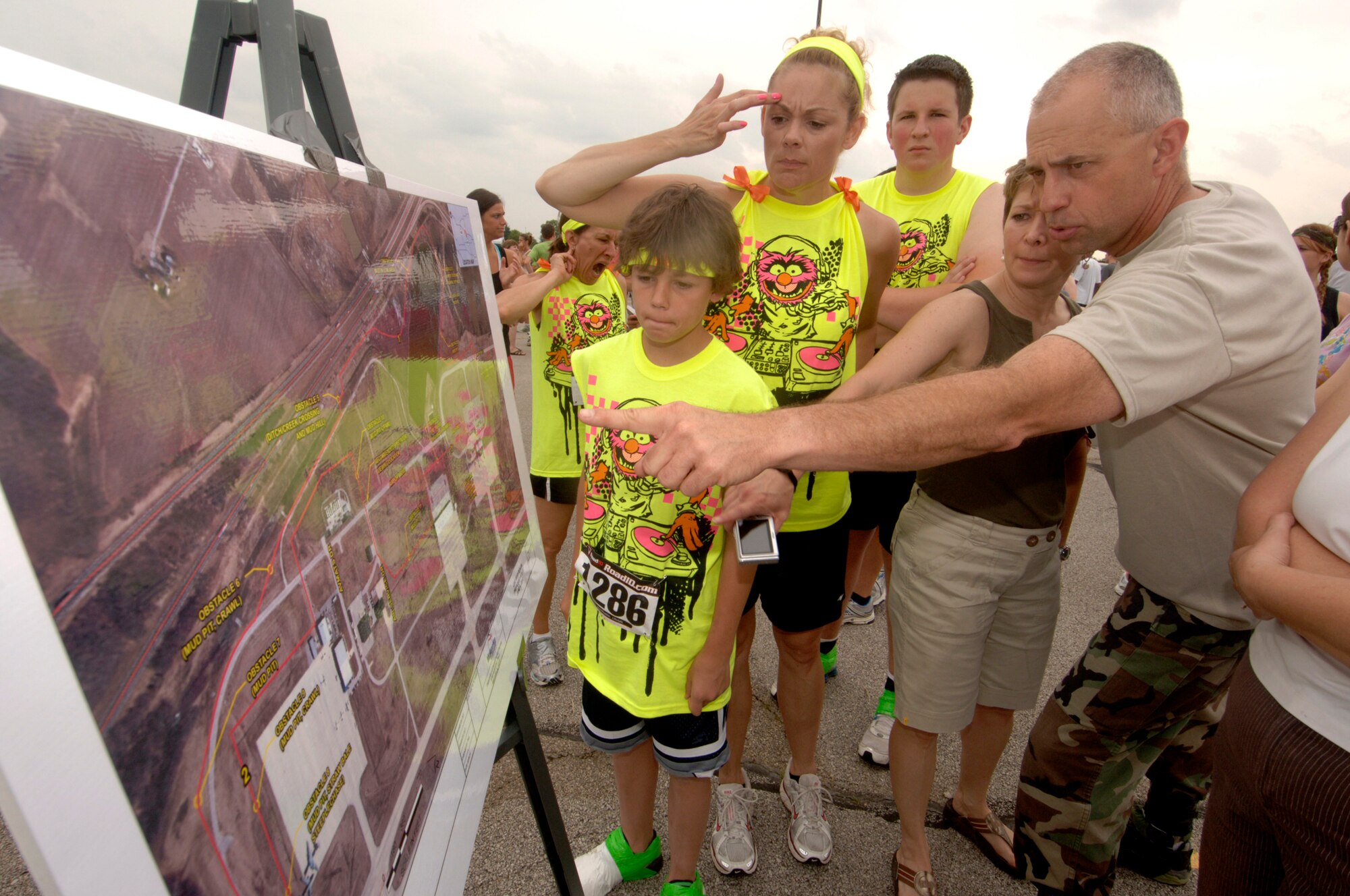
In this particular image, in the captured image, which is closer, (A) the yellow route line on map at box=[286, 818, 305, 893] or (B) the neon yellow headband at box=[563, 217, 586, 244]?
(A) the yellow route line on map at box=[286, 818, 305, 893]

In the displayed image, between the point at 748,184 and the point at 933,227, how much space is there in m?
0.89

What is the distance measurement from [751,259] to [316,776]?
1452 mm

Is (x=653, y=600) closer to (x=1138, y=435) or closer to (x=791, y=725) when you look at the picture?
(x=791, y=725)

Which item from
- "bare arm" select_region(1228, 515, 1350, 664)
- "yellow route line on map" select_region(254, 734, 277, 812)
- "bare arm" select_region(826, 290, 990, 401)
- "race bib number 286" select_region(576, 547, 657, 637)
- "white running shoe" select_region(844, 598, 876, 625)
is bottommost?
"white running shoe" select_region(844, 598, 876, 625)

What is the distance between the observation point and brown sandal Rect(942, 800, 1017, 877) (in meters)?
1.94

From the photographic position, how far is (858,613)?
3.16m

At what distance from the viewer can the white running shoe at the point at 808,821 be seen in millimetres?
1914

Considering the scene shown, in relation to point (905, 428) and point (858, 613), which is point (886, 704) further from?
point (905, 428)

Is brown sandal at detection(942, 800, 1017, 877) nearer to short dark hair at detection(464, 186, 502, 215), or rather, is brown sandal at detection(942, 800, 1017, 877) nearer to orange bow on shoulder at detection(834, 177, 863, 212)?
orange bow on shoulder at detection(834, 177, 863, 212)

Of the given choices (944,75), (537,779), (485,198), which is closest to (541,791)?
(537,779)

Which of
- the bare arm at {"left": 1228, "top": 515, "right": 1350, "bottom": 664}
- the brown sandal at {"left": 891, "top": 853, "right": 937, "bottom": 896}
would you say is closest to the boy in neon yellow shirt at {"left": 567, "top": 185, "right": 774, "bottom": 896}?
the brown sandal at {"left": 891, "top": 853, "right": 937, "bottom": 896}

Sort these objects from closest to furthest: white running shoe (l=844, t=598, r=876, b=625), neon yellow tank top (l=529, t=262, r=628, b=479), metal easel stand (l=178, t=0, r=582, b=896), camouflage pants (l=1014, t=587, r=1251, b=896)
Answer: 1. metal easel stand (l=178, t=0, r=582, b=896)
2. camouflage pants (l=1014, t=587, r=1251, b=896)
3. neon yellow tank top (l=529, t=262, r=628, b=479)
4. white running shoe (l=844, t=598, r=876, b=625)

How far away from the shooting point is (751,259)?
5.64 ft

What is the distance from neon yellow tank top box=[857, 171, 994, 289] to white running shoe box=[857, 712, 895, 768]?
60.9 inches
